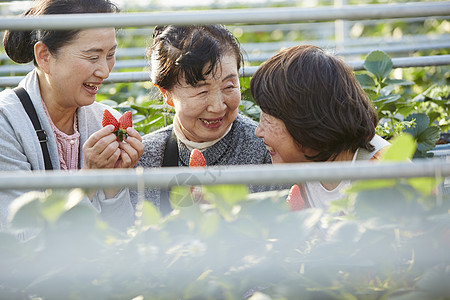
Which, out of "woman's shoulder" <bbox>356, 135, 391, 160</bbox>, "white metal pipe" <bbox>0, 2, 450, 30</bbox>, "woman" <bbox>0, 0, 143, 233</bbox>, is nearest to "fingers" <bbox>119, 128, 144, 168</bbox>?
"woman" <bbox>0, 0, 143, 233</bbox>

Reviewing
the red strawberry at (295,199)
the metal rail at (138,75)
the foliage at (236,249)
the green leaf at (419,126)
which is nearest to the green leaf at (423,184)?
the foliage at (236,249)

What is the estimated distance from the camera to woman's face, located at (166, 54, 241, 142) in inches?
78.7

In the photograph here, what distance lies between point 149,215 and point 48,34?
1.29m

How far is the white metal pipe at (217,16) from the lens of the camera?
1.01 meters

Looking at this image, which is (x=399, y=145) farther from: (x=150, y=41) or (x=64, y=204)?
(x=150, y=41)

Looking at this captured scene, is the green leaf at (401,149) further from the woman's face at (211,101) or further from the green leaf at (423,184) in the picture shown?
the woman's face at (211,101)

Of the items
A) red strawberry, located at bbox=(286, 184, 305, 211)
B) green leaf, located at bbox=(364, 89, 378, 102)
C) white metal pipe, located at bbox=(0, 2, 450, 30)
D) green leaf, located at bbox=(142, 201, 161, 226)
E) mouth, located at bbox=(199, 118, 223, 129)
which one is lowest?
red strawberry, located at bbox=(286, 184, 305, 211)

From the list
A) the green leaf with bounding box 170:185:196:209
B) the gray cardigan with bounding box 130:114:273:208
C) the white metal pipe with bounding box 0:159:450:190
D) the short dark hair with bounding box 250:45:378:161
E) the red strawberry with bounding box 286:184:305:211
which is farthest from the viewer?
the gray cardigan with bounding box 130:114:273:208

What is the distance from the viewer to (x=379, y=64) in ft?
7.66

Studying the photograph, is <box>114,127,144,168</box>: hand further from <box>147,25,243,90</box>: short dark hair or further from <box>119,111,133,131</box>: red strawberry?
<box>147,25,243,90</box>: short dark hair

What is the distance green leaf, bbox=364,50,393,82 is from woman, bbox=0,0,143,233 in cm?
97

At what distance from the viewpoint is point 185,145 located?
2152 millimetres

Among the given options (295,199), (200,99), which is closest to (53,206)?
(295,199)

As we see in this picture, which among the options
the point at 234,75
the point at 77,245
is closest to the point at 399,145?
the point at 77,245
